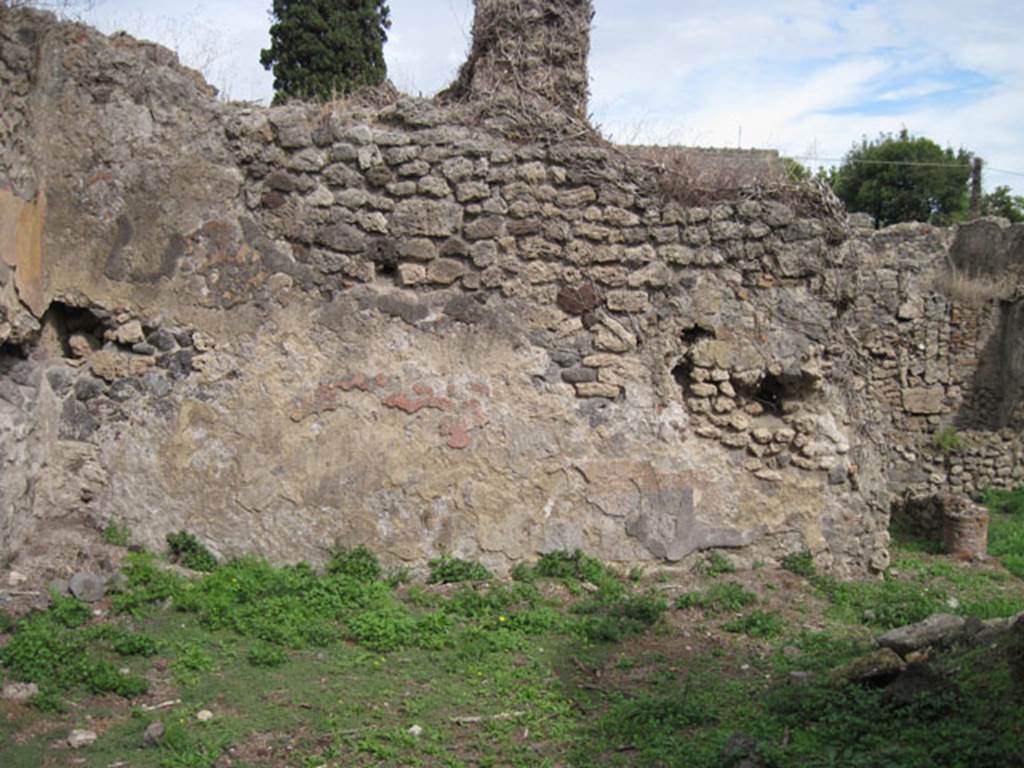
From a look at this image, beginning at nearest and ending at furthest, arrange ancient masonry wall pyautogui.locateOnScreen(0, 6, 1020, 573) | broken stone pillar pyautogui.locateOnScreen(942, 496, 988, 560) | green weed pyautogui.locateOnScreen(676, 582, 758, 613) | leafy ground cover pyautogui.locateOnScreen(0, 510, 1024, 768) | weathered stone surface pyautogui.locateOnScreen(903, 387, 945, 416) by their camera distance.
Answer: leafy ground cover pyautogui.locateOnScreen(0, 510, 1024, 768) → green weed pyautogui.locateOnScreen(676, 582, 758, 613) → ancient masonry wall pyautogui.locateOnScreen(0, 6, 1020, 573) → broken stone pillar pyautogui.locateOnScreen(942, 496, 988, 560) → weathered stone surface pyautogui.locateOnScreen(903, 387, 945, 416)

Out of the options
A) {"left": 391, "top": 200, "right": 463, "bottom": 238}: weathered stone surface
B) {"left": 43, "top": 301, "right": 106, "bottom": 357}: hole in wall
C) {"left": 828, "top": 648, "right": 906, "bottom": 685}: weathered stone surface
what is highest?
{"left": 391, "top": 200, "right": 463, "bottom": 238}: weathered stone surface

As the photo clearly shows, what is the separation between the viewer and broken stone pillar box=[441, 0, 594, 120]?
604 centimetres

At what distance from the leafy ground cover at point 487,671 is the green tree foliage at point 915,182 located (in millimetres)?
22654

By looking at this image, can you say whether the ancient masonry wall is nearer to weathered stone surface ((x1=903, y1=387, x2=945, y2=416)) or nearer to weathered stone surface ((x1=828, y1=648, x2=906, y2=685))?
weathered stone surface ((x1=828, y1=648, x2=906, y2=685))

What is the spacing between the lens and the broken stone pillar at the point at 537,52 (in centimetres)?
604

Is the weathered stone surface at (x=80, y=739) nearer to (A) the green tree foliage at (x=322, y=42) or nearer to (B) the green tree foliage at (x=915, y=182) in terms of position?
(A) the green tree foliage at (x=322, y=42)

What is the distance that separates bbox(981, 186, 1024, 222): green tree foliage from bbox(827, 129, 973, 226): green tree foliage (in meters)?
0.57

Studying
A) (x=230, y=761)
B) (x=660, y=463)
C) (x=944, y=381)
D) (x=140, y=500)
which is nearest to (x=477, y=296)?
(x=660, y=463)

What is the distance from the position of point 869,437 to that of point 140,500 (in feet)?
14.6

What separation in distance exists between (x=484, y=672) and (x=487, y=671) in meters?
0.02

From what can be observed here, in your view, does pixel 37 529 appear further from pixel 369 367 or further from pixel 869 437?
pixel 869 437

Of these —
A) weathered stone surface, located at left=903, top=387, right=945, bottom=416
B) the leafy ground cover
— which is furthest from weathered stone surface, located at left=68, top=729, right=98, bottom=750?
weathered stone surface, located at left=903, top=387, right=945, bottom=416

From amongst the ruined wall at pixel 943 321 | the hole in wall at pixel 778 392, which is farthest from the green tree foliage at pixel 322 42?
the hole in wall at pixel 778 392

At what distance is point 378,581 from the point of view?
5.44 meters
